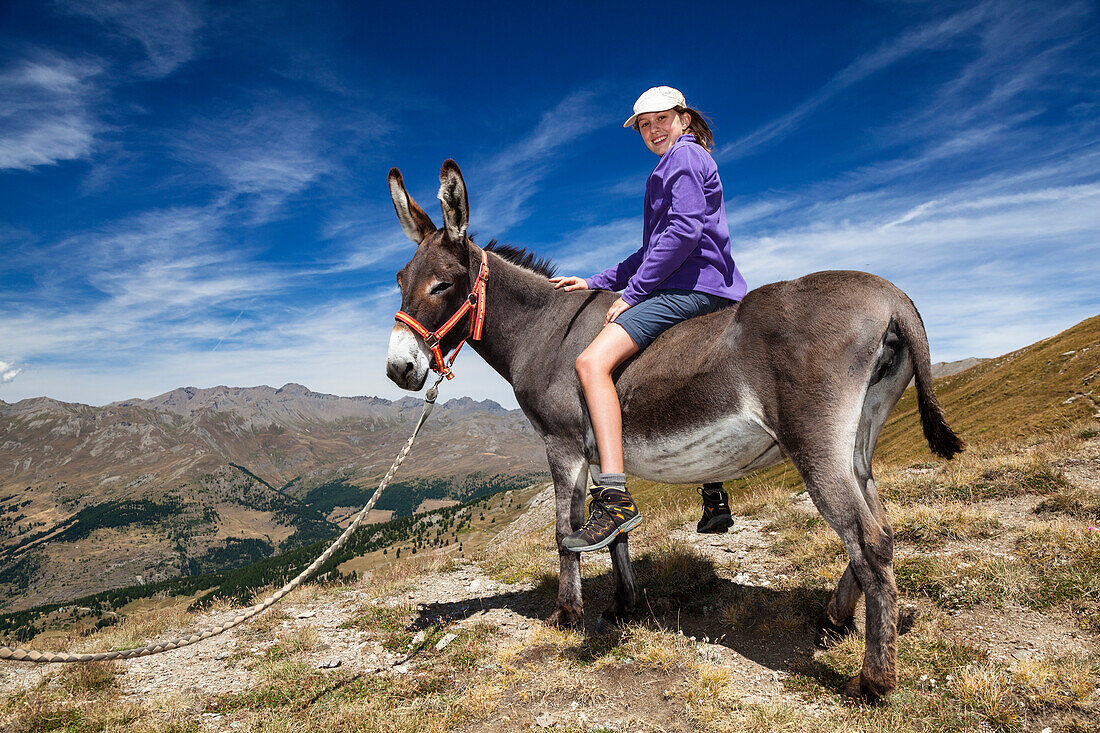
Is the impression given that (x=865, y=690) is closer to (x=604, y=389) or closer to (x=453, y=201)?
(x=604, y=389)

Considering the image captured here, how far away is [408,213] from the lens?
21.0 feet

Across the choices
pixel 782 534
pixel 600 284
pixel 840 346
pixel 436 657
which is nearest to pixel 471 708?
pixel 436 657

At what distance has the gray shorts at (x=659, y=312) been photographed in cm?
534

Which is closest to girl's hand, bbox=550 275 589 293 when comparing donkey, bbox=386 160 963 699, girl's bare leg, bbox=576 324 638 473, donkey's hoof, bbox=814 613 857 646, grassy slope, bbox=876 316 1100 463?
donkey, bbox=386 160 963 699

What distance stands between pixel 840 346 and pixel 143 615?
1282 centimetres

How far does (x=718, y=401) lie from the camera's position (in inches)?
183

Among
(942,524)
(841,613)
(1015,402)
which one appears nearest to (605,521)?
(841,613)

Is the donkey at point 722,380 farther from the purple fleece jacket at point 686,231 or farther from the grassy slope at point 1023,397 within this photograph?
the grassy slope at point 1023,397

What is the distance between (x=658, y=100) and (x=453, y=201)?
2.49 meters

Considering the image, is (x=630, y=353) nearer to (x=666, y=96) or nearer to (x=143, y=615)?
(x=666, y=96)

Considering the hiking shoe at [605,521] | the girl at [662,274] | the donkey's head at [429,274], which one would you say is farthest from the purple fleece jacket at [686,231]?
the donkey's head at [429,274]

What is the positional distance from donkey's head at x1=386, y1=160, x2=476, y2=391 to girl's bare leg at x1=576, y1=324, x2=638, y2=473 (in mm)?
1963

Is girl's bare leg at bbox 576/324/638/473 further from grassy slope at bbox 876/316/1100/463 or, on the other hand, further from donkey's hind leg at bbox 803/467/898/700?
grassy slope at bbox 876/316/1100/463

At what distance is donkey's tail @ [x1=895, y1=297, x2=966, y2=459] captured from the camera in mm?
Answer: 4242
